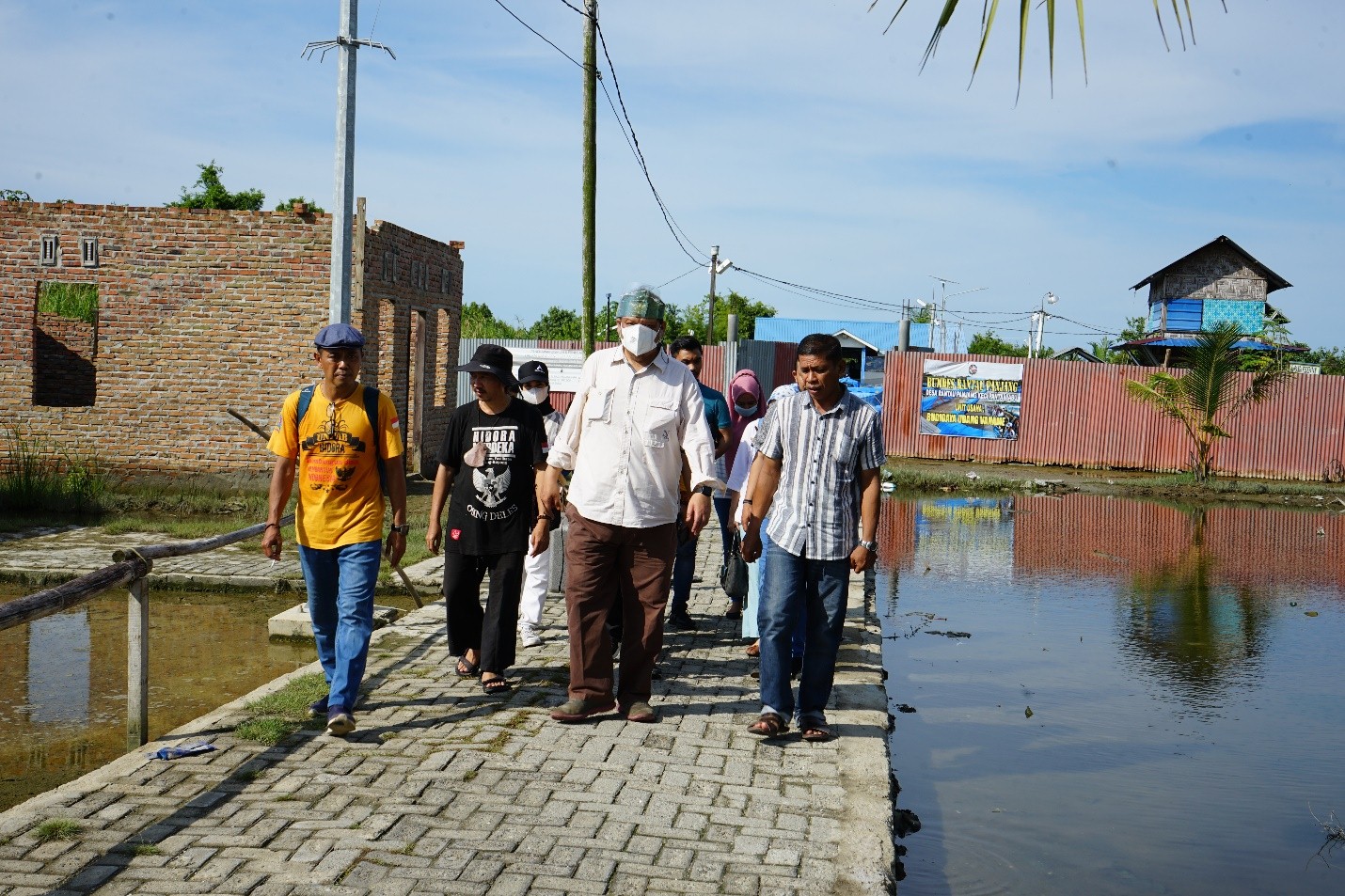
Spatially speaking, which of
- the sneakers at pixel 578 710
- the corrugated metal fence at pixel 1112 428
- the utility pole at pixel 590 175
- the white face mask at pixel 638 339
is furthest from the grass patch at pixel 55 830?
the corrugated metal fence at pixel 1112 428

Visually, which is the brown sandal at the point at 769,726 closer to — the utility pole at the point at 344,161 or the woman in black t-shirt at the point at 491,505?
the woman in black t-shirt at the point at 491,505

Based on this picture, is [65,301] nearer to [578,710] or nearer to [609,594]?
[609,594]

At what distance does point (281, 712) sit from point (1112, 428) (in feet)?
80.5

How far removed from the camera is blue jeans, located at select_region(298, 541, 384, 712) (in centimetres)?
570

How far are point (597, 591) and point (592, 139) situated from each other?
9534 millimetres

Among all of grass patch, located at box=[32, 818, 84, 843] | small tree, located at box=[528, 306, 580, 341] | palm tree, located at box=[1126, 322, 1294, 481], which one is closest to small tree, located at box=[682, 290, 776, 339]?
small tree, located at box=[528, 306, 580, 341]

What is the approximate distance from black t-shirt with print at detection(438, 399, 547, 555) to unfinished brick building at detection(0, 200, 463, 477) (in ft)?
36.7

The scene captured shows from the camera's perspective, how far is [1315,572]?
46.5 feet

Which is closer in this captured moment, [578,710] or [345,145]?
[578,710]

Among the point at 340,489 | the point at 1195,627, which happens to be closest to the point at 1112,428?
the point at 1195,627

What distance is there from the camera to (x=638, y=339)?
5.89m

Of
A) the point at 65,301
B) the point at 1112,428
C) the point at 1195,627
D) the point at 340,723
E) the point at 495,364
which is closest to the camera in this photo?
the point at 340,723

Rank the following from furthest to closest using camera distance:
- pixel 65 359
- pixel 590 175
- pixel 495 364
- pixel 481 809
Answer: pixel 65 359
pixel 590 175
pixel 495 364
pixel 481 809

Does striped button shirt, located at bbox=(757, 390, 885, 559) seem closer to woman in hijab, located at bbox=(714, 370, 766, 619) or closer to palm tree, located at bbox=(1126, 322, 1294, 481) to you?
woman in hijab, located at bbox=(714, 370, 766, 619)
